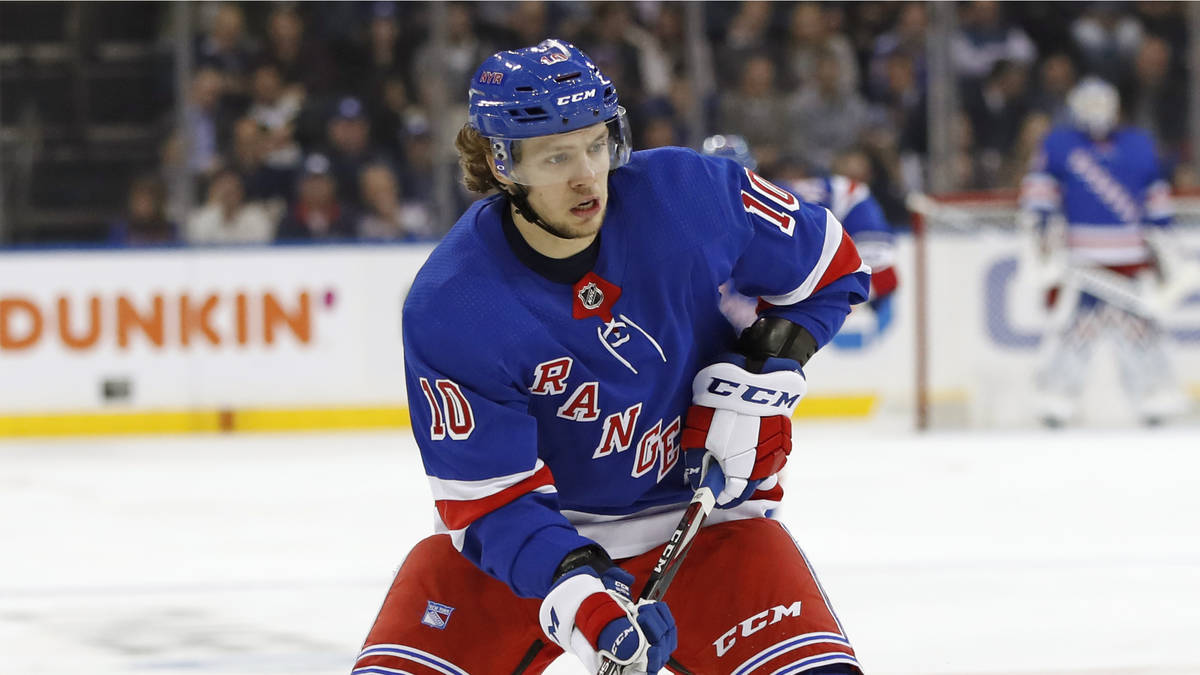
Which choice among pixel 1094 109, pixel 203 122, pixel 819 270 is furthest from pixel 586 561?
pixel 203 122

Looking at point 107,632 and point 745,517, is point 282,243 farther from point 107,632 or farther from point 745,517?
point 745,517

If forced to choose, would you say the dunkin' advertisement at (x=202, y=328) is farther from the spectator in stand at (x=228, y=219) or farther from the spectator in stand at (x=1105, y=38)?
the spectator in stand at (x=1105, y=38)

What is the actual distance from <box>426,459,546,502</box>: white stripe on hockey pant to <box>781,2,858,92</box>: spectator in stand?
5.94m

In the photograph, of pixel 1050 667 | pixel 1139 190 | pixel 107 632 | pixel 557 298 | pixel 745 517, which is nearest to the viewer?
pixel 557 298

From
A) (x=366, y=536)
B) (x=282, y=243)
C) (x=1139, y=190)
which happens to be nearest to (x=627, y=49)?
(x=282, y=243)

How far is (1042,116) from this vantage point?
806cm

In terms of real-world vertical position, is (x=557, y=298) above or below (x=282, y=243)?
above

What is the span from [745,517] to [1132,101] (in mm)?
6245

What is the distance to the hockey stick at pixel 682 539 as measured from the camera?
2.20 metres

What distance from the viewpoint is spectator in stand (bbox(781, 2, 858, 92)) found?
7.91m

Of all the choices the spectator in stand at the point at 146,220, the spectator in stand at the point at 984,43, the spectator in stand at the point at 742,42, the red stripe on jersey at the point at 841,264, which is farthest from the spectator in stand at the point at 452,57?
the red stripe on jersey at the point at 841,264

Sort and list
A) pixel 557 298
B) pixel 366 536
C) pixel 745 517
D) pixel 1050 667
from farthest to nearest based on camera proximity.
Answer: pixel 366 536 → pixel 1050 667 → pixel 745 517 → pixel 557 298

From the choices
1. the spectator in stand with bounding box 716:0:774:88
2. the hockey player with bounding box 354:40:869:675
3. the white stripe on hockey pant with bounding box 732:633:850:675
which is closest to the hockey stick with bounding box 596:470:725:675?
the hockey player with bounding box 354:40:869:675

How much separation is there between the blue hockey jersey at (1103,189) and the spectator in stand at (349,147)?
2.76 meters
